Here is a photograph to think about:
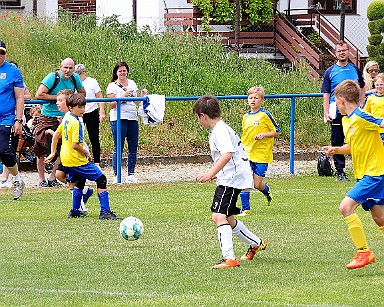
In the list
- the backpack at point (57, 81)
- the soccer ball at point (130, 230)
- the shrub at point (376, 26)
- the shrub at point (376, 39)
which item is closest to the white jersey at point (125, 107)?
the backpack at point (57, 81)

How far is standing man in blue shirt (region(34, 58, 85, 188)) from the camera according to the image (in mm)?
15734

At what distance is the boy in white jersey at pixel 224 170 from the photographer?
348 inches

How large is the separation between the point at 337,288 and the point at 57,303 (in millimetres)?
2244

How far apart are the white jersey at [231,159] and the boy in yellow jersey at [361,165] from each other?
0.86 metres

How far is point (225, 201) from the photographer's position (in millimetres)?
8984

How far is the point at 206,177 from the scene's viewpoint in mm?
8602

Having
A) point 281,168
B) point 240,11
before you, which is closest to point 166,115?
point 281,168

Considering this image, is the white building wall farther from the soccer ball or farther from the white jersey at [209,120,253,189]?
the white jersey at [209,120,253,189]

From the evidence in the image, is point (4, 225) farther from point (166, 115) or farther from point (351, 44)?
point (351, 44)

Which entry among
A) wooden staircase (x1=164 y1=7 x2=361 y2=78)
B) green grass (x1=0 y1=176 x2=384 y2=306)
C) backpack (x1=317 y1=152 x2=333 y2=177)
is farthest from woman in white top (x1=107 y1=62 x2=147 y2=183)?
wooden staircase (x1=164 y1=7 x2=361 y2=78)

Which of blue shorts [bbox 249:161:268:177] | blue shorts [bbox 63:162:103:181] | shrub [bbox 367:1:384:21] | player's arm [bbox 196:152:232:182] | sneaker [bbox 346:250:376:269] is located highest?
shrub [bbox 367:1:384:21]

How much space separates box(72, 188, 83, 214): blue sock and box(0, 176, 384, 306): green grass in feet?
0.67

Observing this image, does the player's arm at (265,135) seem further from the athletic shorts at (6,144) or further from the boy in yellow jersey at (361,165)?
the boy in yellow jersey at (361,165)

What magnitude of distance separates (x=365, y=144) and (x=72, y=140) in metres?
4.64
